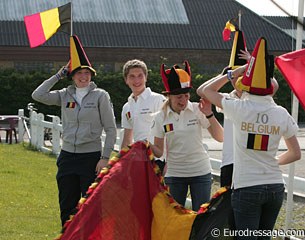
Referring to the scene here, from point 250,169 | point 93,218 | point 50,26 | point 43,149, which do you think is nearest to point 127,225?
point 93,218

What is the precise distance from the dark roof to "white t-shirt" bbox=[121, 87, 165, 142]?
33543 millimetres

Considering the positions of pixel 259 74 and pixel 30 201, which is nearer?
pixel 259 74

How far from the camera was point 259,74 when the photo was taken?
537 centimetres

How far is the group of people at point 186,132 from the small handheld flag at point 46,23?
2.91m

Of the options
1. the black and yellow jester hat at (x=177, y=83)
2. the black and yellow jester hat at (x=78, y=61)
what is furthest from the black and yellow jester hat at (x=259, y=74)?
the black and yellow jester hat at (x=78, y=61)

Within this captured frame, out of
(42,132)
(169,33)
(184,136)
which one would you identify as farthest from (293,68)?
(169,33)

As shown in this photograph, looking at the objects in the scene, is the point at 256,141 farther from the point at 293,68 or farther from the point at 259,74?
the point at 293,68

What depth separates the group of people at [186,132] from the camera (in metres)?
5.30

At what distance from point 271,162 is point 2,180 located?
830cm

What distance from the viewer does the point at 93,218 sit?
6.24m

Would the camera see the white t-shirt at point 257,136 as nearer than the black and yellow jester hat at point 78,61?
Yes

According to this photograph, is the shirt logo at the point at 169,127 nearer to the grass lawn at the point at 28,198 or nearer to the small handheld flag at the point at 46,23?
the grass lawn at the point at 28,198

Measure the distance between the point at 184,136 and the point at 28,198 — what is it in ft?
15.9

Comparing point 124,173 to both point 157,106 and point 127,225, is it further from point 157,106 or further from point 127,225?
point 157,106
